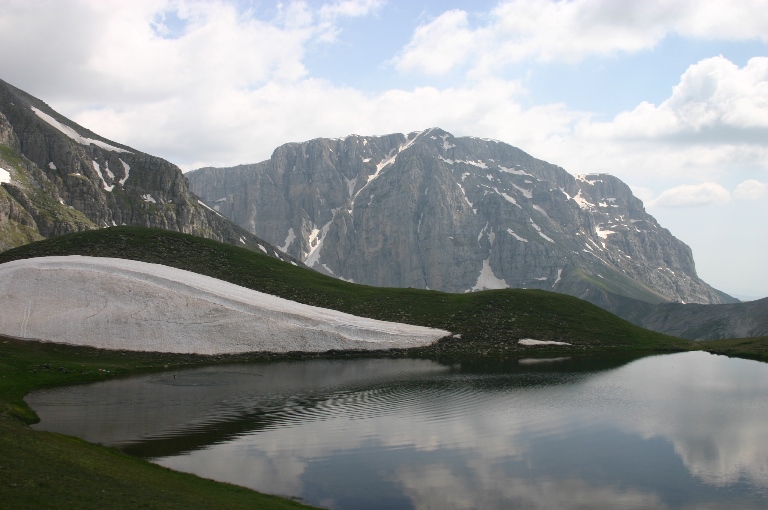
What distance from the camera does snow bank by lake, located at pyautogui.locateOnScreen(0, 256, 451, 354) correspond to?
77.6 meters

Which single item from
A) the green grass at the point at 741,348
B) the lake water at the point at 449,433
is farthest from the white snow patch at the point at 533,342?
the lake water at the point at 449,433

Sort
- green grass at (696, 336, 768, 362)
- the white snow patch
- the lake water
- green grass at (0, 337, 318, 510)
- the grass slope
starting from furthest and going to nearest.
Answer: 1. the grass slope
2. the white snow patch
3. green grass at (696, 336, 768, 362)
4. the lake water
5. green grass at (0, 337, 318, 510)

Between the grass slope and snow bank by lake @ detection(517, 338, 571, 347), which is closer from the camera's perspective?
snow bank by lake @ detection(517, 338, 571, 347)

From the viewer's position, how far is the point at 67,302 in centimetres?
8106

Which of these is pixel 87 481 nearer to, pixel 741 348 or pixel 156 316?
pixel 156 316

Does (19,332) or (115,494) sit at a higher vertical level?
(19,332)

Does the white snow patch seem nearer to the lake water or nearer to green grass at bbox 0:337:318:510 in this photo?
the lake water

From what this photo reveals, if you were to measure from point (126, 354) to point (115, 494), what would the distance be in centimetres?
5413

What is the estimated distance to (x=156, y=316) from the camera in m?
82.2

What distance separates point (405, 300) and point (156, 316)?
47.1 m

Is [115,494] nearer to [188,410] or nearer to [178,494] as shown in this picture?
[178,494]

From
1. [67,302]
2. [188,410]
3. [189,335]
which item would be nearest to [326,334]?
[189,335]

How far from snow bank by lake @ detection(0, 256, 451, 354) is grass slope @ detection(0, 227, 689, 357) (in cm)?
933

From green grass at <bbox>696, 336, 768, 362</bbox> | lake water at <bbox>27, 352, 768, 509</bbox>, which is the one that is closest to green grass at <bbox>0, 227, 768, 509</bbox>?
green grass at <bbox>696, 336, 768, 362</bbox>
